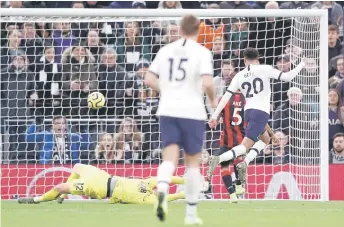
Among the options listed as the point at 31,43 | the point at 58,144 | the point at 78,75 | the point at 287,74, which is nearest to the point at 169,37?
the point at 78,75

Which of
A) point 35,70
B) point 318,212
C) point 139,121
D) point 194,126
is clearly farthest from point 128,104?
point 194,126

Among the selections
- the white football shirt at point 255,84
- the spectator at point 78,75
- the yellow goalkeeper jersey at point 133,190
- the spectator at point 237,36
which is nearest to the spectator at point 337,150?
the spectator at point 237,36

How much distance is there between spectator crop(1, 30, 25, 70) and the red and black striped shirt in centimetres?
407

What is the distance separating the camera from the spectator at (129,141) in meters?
17.4

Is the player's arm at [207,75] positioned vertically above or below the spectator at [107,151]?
above

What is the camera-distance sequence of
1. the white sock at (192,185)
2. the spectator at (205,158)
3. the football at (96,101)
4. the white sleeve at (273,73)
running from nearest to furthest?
the white sock at (192,185)
the white sleeve at (273,73)
the football at (96,101)
the spectator at (205,158)

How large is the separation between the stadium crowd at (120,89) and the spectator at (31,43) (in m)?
0.02

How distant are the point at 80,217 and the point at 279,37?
628cm

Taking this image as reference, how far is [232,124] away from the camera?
16109 mm

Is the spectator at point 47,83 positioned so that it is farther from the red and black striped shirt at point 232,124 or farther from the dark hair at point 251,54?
the dark hair at point 251,54

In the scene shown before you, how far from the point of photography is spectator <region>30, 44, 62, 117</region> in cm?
1780

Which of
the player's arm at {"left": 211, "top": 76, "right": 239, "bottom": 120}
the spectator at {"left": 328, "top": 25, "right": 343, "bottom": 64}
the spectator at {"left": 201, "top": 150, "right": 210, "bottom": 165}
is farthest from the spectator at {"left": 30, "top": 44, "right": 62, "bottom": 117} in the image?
the spectator at {"left": 328, "top": 25, "right": 343, "bottom": 64}

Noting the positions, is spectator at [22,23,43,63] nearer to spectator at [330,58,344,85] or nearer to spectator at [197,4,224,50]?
spectator at [197,4,224,50]

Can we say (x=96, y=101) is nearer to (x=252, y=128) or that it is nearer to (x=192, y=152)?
(x=252, y=128)
